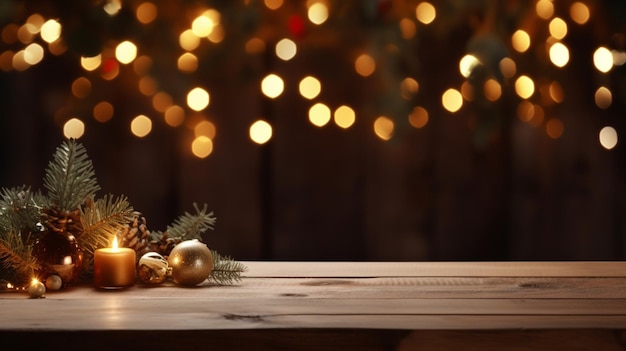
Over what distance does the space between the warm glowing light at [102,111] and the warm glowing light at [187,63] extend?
0.19 meters

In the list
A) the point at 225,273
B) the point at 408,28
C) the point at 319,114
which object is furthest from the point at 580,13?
the point at 225,273

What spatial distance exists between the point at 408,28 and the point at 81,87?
0.78 metres

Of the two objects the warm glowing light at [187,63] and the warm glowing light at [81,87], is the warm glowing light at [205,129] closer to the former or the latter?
the warm glowing light at [187,63]

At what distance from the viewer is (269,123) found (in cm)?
201

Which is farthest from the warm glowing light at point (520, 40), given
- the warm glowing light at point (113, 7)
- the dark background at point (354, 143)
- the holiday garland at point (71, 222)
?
the holiday garland at point (71, 222)

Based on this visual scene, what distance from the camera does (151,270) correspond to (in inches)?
45.9

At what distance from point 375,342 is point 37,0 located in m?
1.42

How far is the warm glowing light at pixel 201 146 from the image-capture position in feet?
6.57

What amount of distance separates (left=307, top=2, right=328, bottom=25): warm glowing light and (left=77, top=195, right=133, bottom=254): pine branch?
0.91 metres

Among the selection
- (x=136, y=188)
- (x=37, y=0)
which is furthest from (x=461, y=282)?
(x=37, y=0)

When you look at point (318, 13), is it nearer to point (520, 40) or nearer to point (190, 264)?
point (520, 40)

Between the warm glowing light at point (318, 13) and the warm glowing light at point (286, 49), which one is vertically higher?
the warm glowing light at point (318, 13)

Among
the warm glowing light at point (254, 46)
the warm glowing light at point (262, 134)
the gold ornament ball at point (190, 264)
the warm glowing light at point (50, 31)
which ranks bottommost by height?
the gold ornament ball at point (190, 264)

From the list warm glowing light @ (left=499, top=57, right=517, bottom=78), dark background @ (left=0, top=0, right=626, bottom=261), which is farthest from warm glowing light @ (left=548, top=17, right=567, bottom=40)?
warm glowing light @ (left=499, top=57, right=517, bottom=78)
